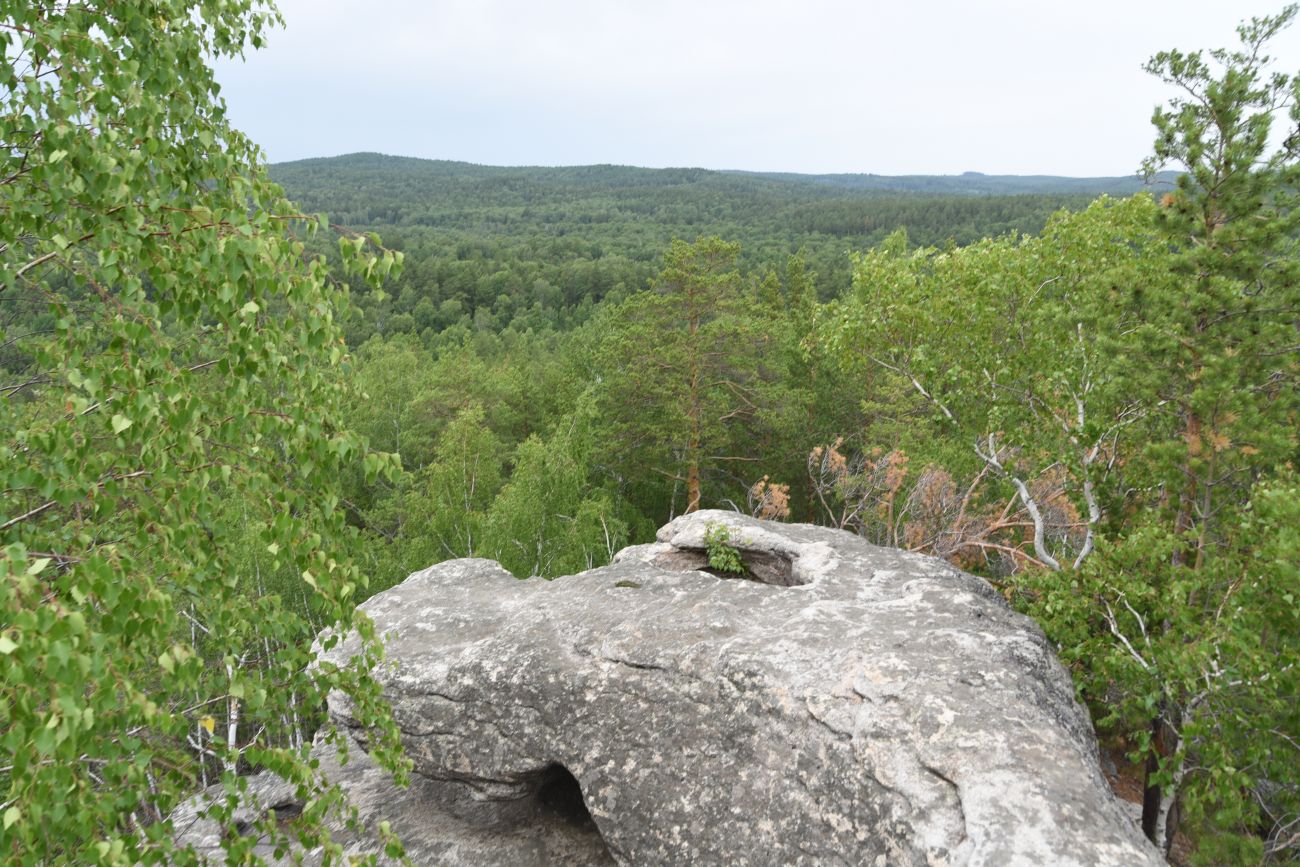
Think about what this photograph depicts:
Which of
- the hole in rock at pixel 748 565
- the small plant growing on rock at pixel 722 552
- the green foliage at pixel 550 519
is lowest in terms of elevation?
the green foliage at pixel 550 519

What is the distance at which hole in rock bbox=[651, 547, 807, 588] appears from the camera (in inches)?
435

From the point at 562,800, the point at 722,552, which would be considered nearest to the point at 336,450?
the point at 562,800

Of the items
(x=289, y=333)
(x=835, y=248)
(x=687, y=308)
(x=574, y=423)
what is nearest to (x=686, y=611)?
(x=289, y=333)

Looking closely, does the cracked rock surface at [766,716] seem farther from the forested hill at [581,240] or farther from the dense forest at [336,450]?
the forested hill at [581,240]

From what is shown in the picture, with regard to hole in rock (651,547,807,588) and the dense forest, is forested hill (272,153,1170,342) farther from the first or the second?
hole in rock (651,547,807,588)

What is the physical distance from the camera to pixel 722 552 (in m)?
11.2

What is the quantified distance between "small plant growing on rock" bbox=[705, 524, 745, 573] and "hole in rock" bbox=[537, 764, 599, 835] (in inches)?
137

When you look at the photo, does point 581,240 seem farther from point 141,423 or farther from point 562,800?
point 141,423

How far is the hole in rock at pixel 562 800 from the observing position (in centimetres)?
946

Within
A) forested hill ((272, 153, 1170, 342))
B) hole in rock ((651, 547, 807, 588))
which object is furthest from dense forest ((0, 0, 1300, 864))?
forested hill ((272, 153, 1170, 342))

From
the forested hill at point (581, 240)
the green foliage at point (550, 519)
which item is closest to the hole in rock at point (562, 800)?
the green foliage at point (550, 519)

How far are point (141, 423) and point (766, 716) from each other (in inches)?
231

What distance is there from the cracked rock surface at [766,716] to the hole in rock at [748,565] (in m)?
0.56

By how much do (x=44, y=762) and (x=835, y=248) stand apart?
108388 mm
